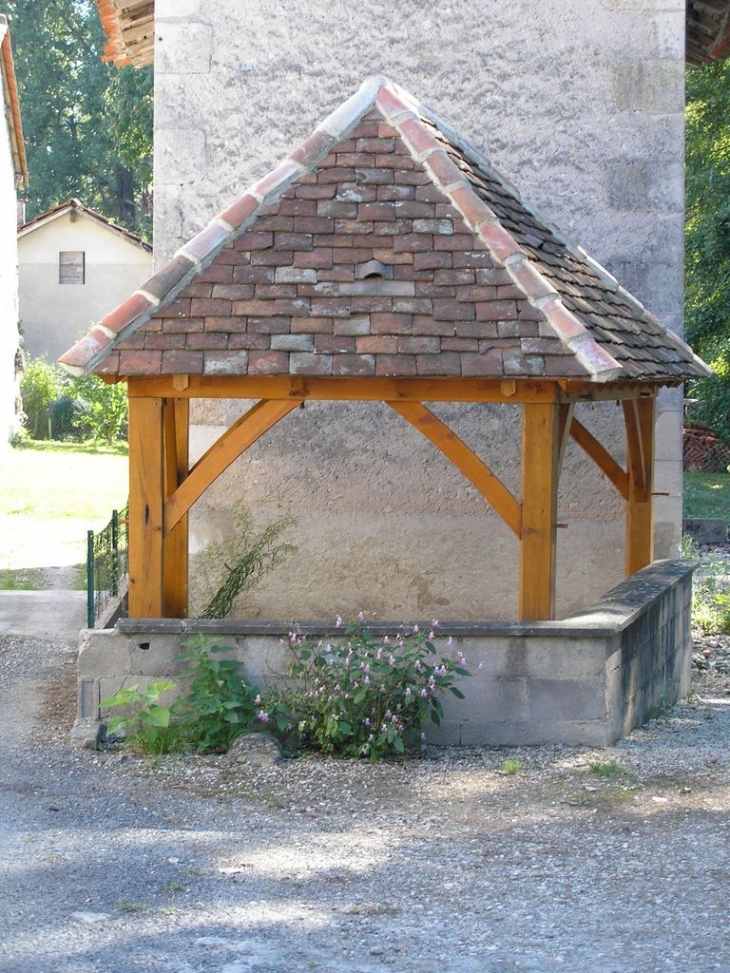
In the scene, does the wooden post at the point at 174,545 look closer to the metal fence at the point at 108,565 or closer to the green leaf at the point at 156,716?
the green leaf at the point at 156,716

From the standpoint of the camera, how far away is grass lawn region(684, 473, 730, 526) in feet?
68.1

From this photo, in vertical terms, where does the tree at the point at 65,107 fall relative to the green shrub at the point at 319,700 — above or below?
above

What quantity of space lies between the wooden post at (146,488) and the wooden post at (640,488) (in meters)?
3.21

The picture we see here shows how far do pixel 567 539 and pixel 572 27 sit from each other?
3.67 m

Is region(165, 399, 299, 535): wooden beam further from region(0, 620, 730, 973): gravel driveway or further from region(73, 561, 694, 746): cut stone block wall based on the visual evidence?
region(0, 620, 730, 973): gravel driveway

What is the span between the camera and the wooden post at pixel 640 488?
9312mm

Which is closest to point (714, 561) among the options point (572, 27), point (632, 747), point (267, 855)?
point (572, 27)

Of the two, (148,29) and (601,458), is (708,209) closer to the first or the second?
(148,29)

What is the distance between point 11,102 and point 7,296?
12.9ft

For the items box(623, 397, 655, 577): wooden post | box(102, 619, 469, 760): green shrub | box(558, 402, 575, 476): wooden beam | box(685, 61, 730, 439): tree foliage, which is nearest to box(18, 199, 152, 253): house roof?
box(685, 61, 730, 439): tree foliage

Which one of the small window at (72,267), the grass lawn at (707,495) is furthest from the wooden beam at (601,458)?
the small window at (72,267)

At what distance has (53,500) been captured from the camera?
19.7m

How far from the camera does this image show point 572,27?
33.1ft

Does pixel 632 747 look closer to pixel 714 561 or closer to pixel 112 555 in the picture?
pixel 112 555
